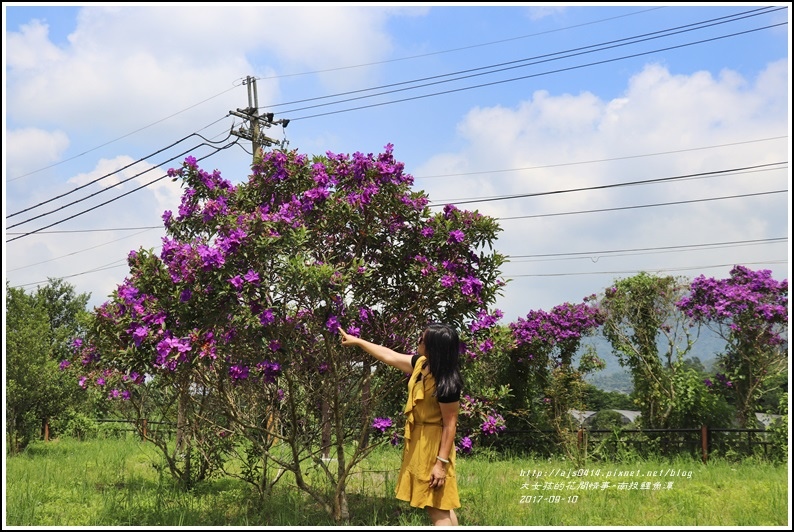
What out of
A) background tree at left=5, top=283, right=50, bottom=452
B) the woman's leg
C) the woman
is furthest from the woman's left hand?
background tree at left=5, top=283, right=50, bottom=452

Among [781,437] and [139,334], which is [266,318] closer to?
[139,334]

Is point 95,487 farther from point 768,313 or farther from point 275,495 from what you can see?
point 768,313

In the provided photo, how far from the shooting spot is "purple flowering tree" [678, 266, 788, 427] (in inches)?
511

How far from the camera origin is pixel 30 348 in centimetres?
1413

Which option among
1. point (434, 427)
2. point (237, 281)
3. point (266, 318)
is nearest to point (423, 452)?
point (434, 427)

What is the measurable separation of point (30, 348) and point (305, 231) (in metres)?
10.8

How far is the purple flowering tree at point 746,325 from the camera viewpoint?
1297 centimetres

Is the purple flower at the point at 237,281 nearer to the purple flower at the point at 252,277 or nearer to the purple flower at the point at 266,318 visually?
the purple flower at the point at 252,277

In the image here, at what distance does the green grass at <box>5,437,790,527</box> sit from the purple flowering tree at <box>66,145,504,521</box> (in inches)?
25.1

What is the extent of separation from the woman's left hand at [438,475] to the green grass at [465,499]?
189cm

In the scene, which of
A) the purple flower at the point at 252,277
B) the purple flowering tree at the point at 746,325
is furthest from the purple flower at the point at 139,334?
the purple flowering tree at the point at 746,325

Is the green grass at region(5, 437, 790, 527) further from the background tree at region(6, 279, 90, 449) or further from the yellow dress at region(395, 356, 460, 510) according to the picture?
the background tree at region(6, 279, 90, 449)

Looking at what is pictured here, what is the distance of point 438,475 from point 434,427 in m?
0.34

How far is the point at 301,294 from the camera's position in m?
5.71
